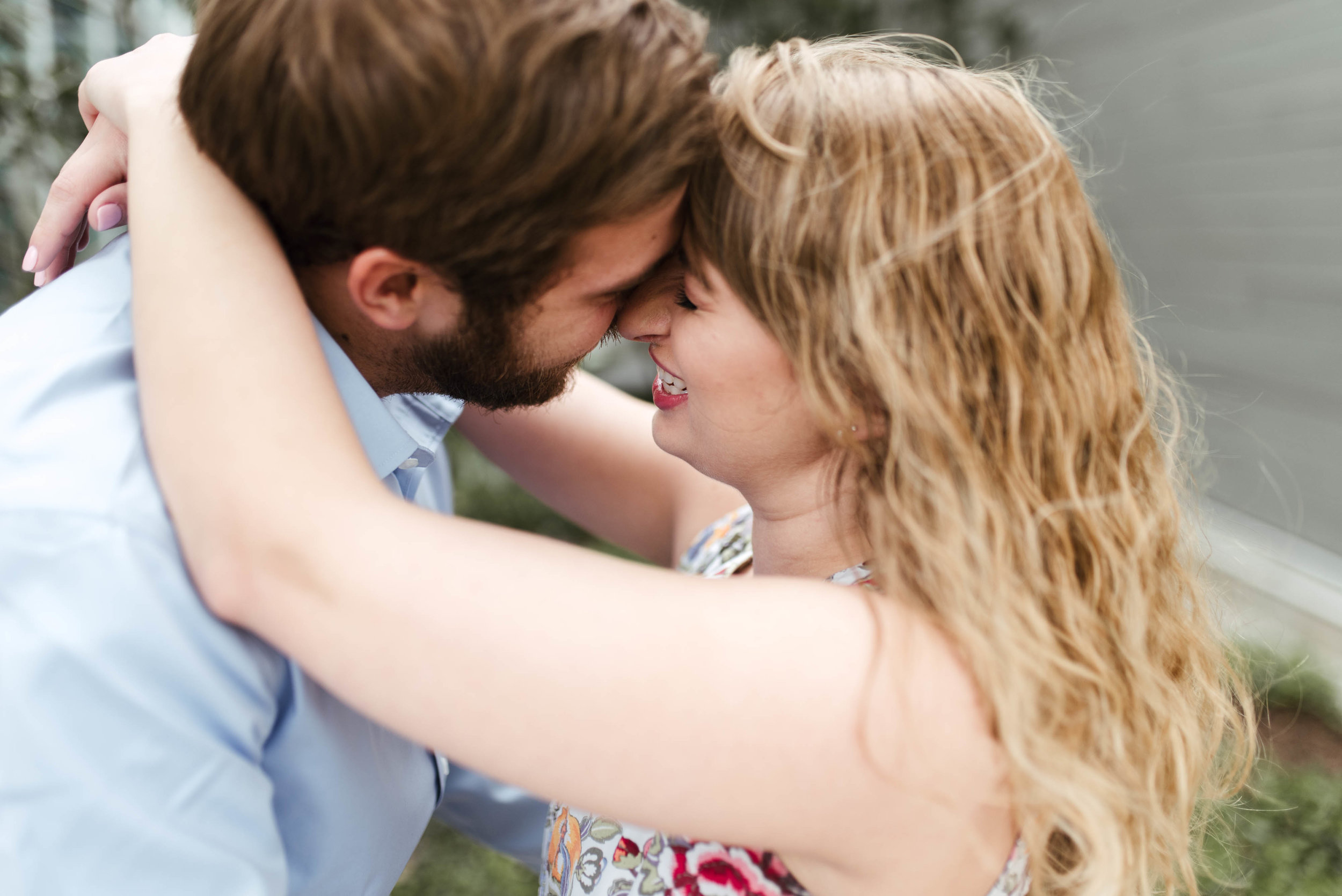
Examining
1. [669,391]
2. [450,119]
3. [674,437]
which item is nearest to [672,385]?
[669,391]

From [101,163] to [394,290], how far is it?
596 mm

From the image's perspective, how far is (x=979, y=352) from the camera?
1429mm

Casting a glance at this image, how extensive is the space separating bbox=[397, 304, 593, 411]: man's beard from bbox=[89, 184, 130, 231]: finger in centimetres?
57

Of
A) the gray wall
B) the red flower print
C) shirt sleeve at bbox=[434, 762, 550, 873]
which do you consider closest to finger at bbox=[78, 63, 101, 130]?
shirt sleeve at bbox=[434, 762, 550, 873]

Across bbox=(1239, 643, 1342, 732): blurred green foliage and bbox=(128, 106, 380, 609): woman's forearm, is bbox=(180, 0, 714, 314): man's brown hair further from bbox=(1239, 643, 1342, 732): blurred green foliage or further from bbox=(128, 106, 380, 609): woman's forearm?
bbox=(1239, 643, 1342, 732): blurred green foliage

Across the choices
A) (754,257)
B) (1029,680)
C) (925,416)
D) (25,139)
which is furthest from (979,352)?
(25,139)

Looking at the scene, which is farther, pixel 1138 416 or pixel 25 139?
pixel 25 139

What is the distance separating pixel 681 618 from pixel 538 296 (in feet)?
2.15

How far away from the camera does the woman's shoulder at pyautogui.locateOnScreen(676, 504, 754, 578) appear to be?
6.59 feet

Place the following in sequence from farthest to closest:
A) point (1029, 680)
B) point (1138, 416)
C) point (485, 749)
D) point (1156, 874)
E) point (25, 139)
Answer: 1. point (25, 139)
2. point (1156, 874)
3. point (1138, 416)
4. point (1029, 680)
5. point (485, 749)

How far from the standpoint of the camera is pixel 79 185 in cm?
168

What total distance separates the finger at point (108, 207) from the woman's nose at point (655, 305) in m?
0.90

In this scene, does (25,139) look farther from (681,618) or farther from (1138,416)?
(1138,416)

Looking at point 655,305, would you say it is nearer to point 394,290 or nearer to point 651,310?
point 651,310
